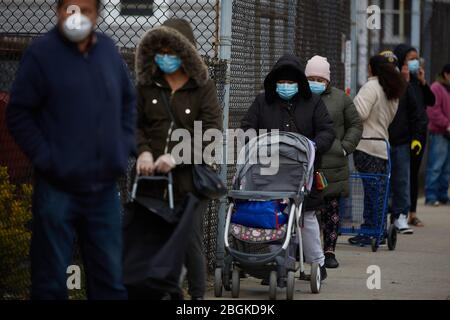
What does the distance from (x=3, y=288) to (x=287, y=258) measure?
6.37 feet

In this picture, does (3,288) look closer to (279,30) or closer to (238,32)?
(238,32)

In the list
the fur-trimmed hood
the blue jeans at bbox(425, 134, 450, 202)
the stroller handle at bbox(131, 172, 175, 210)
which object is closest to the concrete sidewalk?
the stroller handle at bbox(131, 172, 175, 210)

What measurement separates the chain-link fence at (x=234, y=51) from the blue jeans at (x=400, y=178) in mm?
1034

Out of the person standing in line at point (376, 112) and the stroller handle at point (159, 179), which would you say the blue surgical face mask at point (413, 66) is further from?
the stroller handle at point (159, 179)

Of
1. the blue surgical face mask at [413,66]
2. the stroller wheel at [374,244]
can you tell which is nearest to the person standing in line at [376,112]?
the stroller wheel at [374,244]

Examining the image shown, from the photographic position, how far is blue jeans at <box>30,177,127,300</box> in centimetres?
612

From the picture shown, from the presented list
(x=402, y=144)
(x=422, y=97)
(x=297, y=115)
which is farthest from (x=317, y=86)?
(x=422, y=97)

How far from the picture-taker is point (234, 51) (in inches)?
385

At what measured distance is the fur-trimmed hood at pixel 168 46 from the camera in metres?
7.46

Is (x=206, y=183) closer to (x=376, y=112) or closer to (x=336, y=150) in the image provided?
(x=336, y=150)

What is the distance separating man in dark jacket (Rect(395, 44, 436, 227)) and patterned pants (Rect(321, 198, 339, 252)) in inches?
105

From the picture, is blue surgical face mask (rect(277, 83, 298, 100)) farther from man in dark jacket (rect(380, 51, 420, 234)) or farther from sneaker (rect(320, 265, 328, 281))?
man in dark jacket (rect(380, 51, 420, 234))

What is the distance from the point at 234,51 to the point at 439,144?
23.8 feet

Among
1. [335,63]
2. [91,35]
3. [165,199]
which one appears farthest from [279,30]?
[91,35]
